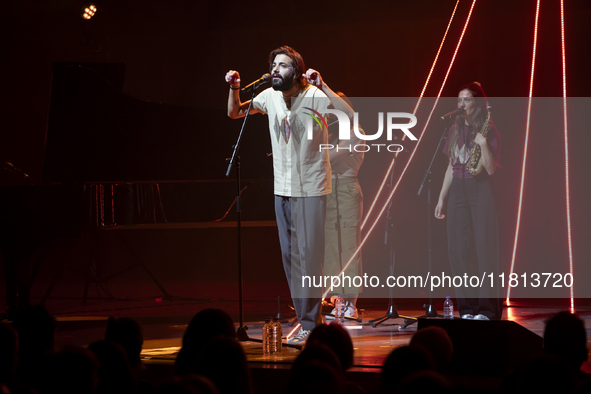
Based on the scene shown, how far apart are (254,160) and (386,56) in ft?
7.26

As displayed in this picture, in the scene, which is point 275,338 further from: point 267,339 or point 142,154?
point 142,154

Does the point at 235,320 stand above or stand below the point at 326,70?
below

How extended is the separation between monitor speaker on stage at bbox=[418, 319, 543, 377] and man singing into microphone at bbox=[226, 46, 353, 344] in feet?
3.38

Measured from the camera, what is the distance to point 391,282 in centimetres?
462

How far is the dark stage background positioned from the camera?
5.65 metres

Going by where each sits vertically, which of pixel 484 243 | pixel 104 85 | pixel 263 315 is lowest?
pixel 263 315

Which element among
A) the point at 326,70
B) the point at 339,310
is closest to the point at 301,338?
the point at 339,310

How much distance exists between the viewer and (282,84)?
3363 mm

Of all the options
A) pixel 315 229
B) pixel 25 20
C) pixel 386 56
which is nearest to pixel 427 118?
pixel 386 56

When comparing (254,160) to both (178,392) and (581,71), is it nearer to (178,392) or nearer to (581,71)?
(581,71)

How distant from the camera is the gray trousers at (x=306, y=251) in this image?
3350mm

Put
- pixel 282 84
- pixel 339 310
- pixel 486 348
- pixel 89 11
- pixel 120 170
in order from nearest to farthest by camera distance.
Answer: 1. pixel 486 348
2. pixel 282 84
3. pixel 339 310
4. pixel 120 170
5. pixel 89 11

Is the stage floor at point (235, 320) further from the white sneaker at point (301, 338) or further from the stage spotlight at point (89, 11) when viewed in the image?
the stage spotlight at point (89, 11)

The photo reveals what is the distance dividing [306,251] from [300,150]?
1.85ft
